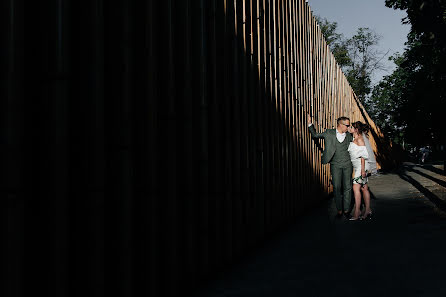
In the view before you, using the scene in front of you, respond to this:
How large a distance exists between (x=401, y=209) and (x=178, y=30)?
23.0 ft

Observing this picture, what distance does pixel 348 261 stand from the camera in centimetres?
517

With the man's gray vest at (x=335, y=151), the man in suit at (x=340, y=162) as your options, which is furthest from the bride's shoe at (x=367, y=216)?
the man's gray vest at (x=335, y=151)

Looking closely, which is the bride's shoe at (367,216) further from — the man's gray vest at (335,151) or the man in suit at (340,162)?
the man's gray vest at (335,151)

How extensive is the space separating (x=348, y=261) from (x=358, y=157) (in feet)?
12.6

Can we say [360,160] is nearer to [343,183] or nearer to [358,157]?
[358,157]

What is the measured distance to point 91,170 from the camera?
2834 millimetres

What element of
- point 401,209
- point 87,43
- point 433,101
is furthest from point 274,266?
point 433,101

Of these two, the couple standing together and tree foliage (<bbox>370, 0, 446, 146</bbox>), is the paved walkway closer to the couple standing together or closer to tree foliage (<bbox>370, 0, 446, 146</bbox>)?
the couple standing together

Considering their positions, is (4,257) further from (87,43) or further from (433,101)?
(433,101)

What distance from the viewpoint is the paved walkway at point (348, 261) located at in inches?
161

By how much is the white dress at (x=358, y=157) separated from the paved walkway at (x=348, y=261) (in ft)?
2.32

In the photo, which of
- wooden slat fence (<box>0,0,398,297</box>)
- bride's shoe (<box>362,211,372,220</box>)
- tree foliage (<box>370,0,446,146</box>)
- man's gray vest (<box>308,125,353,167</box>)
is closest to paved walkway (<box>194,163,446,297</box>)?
bride's shoe (<box>362,211,372,220</box>)

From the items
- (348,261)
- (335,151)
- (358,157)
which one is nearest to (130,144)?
(348,261)

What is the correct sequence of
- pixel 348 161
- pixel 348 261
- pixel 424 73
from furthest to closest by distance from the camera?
pixel 424 73, pixel 348 161, pixel 348 261
